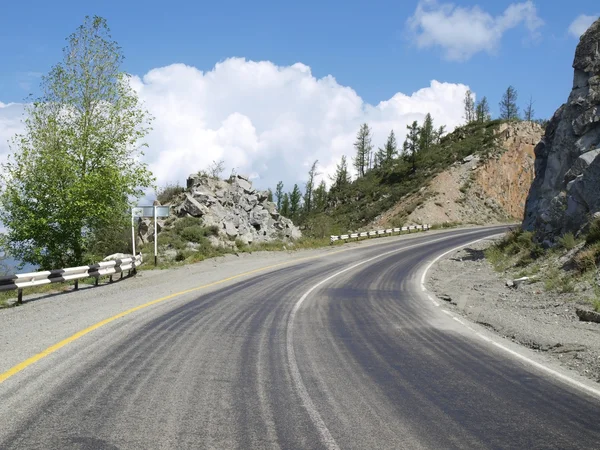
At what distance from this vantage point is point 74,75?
22.4 metres

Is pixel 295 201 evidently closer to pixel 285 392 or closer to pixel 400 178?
pixel 400 178

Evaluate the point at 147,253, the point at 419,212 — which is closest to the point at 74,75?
the point at 147,253

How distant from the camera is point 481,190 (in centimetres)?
6969

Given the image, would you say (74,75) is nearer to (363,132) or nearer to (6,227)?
(6,227)

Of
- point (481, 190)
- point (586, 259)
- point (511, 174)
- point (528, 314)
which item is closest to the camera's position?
point (528, 314)

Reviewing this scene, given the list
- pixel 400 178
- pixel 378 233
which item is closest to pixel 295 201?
pixel 400 178

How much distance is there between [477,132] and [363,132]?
2789cm

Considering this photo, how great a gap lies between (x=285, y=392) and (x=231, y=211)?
33.4 m

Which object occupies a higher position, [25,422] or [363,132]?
[363,132]

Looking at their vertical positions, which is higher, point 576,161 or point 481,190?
point 481,190

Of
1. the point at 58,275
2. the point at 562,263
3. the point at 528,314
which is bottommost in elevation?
the point at 528,314

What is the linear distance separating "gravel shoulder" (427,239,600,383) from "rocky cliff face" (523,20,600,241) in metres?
3.59

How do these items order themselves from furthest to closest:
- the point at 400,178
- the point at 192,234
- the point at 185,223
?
the point at 400,178
the point at 185,223
the point at 192,234

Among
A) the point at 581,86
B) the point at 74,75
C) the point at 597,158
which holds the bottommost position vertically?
the point at 597,158
